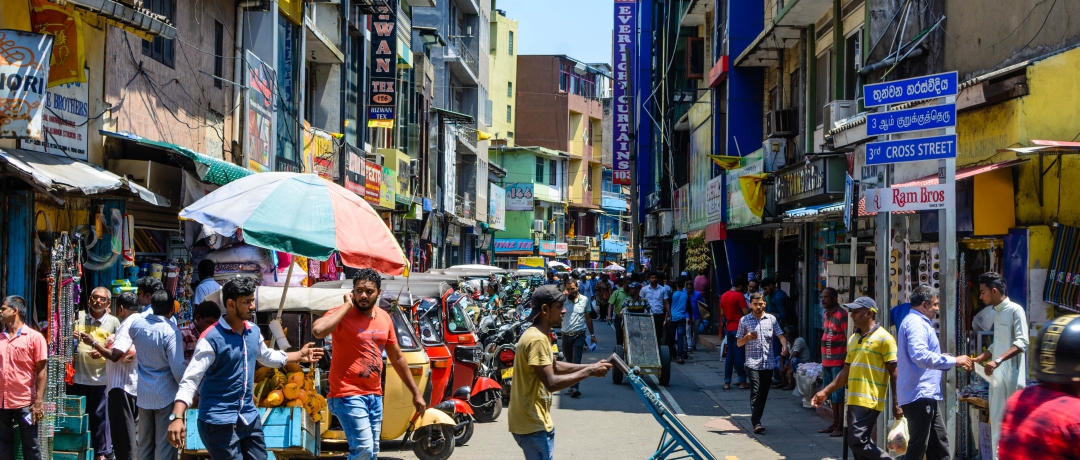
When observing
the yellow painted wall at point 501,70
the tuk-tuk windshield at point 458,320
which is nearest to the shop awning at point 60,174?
the tuk-tuk windshield at point 458,320

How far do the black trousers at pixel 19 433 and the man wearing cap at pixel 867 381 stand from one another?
21.2 ft

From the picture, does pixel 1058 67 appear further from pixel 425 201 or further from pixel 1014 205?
pixel 425 201

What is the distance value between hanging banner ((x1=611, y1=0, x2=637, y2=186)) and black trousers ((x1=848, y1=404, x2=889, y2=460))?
31032 millimetres

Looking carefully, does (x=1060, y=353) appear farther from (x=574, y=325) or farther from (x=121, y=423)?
(x=574, y=325)

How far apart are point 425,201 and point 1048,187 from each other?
85.0ft

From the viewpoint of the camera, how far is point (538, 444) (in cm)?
624

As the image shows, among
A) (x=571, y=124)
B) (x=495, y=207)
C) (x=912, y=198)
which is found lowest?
(x=912, y=198)

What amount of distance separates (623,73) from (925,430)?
32.5m

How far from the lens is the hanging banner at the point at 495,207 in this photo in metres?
52.2

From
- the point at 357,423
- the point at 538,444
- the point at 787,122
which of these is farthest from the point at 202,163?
the point at 787,122

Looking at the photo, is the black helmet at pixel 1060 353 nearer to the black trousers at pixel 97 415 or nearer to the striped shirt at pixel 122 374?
the striped shirt at pixel 122 374

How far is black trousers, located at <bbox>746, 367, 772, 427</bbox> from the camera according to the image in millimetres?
12109

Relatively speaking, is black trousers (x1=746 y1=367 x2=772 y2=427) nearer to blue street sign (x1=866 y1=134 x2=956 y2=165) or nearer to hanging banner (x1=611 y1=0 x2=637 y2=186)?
blue street sign (x1=866 y1=134 x2=956 y2=165)

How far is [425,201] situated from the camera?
33.8 m
